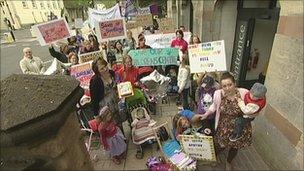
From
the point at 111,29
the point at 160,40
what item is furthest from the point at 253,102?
the point at 160,40

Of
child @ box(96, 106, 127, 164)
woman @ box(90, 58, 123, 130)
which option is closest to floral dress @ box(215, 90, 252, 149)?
child @ box(96, 106, 127, 164)

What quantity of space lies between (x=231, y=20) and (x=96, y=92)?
17.3 ft

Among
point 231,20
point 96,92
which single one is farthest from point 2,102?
point 231,20

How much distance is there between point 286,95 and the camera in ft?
11.6

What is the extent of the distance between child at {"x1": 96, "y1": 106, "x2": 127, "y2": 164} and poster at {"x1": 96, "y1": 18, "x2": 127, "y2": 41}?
10.3ft

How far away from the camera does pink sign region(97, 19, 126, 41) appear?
260 inches

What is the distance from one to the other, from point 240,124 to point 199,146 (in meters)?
0.66

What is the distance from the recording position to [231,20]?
24.7 ft

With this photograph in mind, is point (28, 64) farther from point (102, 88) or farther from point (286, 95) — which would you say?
point (286, 95)

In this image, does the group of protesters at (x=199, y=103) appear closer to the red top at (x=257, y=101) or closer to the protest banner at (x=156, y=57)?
the red top at (x=257, y=101)

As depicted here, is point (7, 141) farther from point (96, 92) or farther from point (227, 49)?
point (227, 49)

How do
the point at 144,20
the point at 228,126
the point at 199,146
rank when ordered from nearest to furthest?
1. the point at 228,126
2. the point at 199,146
3. the point at 144,20

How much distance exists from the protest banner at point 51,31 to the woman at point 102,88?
9.30 ft

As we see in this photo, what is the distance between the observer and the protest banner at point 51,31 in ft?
20.7
